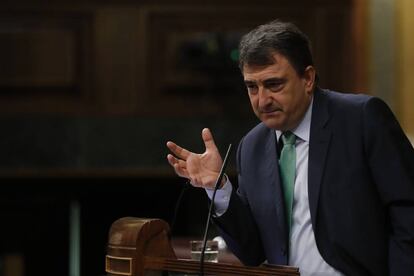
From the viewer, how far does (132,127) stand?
4977 mm

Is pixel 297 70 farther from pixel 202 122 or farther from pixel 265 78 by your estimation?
pixel 202 122

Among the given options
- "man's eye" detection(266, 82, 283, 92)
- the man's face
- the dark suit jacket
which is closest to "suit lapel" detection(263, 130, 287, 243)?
the dark suit jacket

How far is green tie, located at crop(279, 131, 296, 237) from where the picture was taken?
236 cm

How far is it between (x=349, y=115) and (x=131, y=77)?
2769 millimetres

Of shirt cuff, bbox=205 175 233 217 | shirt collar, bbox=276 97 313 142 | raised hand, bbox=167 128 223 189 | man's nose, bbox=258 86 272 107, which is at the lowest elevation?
shirt cuff, bbox=205 175 233 217

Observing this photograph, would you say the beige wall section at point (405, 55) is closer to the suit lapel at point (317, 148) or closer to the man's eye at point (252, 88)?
the suit lapel at point (317, 148)

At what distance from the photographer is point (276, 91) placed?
2299 millimetres

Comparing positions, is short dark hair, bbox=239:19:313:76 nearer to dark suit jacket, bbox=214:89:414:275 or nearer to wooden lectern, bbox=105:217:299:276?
dark suit jacket, bbox=214:89:414:275

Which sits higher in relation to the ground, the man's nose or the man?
the man's nose

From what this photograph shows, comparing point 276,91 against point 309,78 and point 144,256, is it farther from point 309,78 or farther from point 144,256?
point 144,256

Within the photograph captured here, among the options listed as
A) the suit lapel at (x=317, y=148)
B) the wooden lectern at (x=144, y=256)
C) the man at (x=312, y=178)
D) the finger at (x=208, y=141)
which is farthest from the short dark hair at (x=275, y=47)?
the wooden lectern at (x=144, y=256)

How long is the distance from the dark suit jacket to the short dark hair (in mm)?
142

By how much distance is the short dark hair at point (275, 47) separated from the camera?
7.50 feet

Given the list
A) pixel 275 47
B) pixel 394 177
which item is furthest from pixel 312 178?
pixel 275 47
